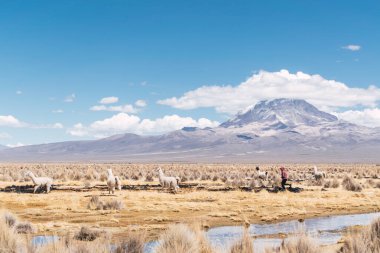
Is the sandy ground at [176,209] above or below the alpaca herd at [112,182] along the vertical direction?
below

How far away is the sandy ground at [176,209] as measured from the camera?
18219mm

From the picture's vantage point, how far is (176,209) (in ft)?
73.9

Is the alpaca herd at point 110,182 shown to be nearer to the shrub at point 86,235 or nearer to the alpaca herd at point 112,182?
the alpaca herd at point 112,182

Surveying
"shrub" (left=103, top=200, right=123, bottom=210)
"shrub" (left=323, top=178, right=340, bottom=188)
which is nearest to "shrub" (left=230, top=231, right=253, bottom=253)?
"shrub" (left=103, top=200, right=123, bottom=210)

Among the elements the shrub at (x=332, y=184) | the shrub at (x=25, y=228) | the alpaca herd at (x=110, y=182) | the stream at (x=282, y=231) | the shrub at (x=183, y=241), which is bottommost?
the stream at (x=282, y=231)

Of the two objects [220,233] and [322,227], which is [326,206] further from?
[220,233]

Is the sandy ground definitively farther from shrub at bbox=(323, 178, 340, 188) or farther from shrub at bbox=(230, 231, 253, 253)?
shrub at bbox=(323, 178, 340, 188)

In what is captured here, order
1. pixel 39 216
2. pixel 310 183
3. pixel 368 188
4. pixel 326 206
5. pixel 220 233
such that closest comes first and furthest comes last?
pixel 220 233 < pixel 39 216 < pixel 326 206 < pixel 368 188 < pixel 310 183

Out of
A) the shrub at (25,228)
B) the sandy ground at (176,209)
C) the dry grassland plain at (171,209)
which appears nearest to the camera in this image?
the shrub at (25,228)

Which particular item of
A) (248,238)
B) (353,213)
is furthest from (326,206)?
(248,238)

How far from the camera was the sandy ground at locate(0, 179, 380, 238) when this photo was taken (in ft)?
59.8

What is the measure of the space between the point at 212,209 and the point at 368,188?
1897 cm

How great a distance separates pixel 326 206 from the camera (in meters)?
25.3

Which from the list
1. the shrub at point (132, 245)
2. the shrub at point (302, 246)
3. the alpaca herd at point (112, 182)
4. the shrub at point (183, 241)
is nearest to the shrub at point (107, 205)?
the alpaca herd at point (112, 182)
